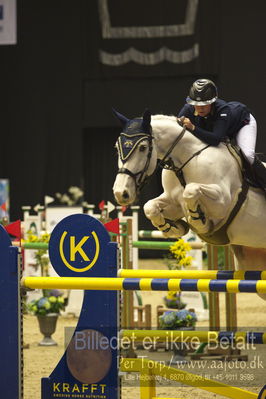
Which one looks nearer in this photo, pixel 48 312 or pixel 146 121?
pixel 146 121

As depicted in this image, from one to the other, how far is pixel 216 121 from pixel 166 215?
57 cm

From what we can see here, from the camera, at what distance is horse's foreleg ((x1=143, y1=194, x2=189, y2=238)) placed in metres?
4.28

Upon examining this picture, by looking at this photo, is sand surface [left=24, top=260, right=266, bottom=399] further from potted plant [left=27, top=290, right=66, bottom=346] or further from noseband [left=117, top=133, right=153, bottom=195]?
noseband [left=117, top=133, right=153, bottom=195]

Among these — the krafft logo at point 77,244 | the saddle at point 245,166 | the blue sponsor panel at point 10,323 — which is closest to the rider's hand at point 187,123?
the saddle at point 245,166

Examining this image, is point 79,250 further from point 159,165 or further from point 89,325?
point 159,165

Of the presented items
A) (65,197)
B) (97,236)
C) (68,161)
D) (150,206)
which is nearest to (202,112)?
(150,206)

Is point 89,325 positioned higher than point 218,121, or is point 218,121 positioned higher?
point 218,121

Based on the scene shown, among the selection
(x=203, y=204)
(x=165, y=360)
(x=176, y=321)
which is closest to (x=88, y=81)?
(x=176, y=321)

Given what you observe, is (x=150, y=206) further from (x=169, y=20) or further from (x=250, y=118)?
(x=169, y=20)

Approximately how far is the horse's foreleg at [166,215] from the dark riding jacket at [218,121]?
15.4 inches

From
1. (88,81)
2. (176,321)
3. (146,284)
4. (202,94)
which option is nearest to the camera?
(146,284)

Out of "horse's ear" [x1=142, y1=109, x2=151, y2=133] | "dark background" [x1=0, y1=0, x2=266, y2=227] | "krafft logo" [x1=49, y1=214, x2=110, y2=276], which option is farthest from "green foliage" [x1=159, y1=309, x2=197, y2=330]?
"dark background" [x1=0, y1=0, x2=266, y2=227]

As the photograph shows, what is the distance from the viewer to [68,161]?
48.8 ft

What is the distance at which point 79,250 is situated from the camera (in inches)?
158
